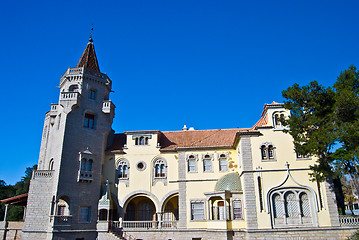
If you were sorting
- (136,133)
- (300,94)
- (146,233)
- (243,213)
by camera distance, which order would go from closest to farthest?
(300,94)
(243,213)
(146,233)
(136,133)

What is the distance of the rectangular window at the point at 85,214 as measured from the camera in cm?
2686

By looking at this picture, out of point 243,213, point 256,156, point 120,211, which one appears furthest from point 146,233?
point 256,156

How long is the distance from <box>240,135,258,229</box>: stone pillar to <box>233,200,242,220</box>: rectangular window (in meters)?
1.03

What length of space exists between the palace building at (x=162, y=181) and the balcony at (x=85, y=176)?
0.30ft

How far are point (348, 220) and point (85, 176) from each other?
22.1 m

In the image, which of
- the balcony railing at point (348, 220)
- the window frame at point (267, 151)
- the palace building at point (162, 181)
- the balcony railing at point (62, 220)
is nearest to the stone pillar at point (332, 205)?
the palace building at point (162, 181)

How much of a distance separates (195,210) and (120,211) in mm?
7199

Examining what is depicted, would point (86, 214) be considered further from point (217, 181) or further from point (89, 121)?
point (217, 181)

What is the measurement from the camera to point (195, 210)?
89.7ft

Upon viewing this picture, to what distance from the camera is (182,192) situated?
91.7ft

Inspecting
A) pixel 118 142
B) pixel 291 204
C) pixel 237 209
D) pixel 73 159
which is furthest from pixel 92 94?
pixel 291 204

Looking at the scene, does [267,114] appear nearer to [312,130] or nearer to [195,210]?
[312,130]

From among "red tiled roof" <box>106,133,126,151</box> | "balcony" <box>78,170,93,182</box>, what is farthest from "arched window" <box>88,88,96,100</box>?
"balcony" <box>78,170,93,182</box>

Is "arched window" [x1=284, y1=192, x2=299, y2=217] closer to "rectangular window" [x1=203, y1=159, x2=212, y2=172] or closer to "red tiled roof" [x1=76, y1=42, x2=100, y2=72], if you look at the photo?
"rectangular window" [x1=203, y1=159, x2=212, y2=172]
